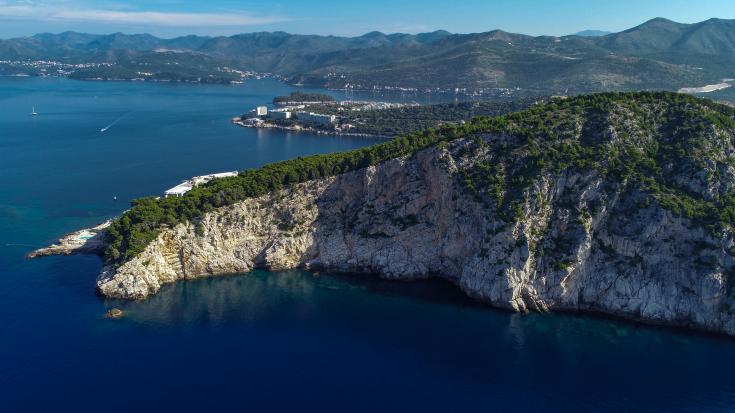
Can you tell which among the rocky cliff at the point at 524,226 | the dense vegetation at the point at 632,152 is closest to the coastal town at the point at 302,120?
the rocky cliff at the point at 524,226

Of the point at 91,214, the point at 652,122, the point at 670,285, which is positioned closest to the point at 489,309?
the point at 670,285

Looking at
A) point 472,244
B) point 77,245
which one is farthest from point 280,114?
point 472,244

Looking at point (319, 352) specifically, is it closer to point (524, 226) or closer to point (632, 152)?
point (524, 226)

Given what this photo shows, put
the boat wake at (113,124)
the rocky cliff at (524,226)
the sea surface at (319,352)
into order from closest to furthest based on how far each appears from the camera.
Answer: the sea surface at (319,352)
the rocky cliff at (524,226)
the boat wake at (113,124)

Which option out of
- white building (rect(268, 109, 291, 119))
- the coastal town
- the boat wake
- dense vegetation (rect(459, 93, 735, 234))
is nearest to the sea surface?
dense vegetation (rect(459, 93, 735, 234))

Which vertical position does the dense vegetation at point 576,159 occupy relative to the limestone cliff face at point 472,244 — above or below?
above

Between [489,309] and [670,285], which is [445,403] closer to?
[489,309]

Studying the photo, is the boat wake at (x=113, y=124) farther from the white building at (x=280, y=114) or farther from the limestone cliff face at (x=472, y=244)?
the limestone cliff face at (x=472, y=244)
